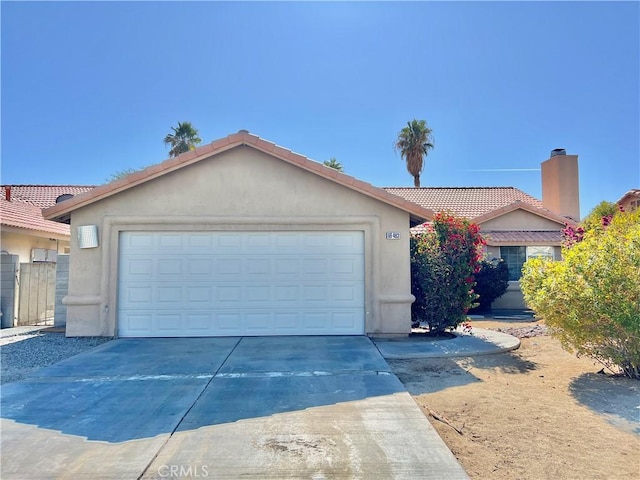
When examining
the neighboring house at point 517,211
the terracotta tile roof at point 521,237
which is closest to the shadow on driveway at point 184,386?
the neighboring house at point 517,211

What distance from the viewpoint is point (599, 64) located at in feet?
42.6

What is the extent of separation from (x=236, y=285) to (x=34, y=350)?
14.2ft

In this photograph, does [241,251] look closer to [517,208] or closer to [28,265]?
[28,265]

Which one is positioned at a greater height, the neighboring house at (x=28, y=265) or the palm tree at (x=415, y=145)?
the palm tree at (x=415, y=145)

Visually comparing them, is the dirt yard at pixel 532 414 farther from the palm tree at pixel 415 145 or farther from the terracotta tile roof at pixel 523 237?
the palm tree at pixel 415 145

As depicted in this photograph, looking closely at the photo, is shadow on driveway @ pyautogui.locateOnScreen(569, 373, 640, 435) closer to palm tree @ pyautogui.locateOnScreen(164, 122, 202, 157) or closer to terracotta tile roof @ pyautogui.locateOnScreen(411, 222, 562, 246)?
terracotta tile roof @ pyautogui.locateOnScreen(411, 222, 562, 246)

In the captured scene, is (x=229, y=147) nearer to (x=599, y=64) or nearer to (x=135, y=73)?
(x=135, y=73)

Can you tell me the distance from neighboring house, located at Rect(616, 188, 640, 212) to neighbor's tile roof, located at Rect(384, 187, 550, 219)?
356 cm

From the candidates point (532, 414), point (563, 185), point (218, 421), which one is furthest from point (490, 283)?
point (218, 421)

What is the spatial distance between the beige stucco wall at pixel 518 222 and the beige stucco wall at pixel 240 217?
9445mm

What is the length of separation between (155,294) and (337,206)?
4.84 meters

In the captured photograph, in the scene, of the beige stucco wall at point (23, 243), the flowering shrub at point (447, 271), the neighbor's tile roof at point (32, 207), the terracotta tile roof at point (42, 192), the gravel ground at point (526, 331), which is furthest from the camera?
the terracotta tile roof at point (42, 192)

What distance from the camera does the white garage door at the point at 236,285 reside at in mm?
9781

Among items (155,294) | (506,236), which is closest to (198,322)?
(155,294)
